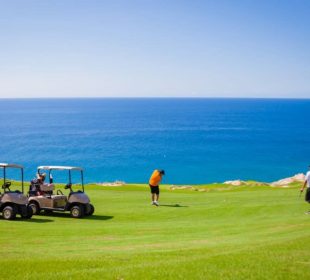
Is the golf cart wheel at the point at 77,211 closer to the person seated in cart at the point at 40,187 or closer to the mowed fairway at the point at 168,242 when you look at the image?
the mowed fairway at the point at 168,242

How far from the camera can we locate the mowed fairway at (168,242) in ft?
32.7

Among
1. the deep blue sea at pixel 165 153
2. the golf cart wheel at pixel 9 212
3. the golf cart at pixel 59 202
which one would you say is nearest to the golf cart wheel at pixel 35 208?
the golf cart at pixel 59 202

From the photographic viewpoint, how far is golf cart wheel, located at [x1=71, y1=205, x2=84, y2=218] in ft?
71.5

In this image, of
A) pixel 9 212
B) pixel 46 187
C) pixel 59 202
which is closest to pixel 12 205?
pixel 9 212

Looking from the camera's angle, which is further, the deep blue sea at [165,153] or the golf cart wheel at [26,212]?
the deep blue sea at [165,153]

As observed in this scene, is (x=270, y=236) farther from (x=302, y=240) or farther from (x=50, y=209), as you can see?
(x=50, y=209)

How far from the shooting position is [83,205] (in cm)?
2208

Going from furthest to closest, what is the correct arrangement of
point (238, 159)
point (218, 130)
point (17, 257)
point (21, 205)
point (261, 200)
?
point (218, 130)
point (238, 159)
point (261, 200)
point (21, 205)
point (17, 257)

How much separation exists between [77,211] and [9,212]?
3.39 meters

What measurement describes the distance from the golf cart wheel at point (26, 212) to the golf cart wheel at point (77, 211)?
7.19 feet

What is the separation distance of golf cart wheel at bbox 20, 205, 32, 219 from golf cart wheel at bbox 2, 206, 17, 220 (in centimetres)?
36

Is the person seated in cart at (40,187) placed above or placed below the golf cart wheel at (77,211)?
above

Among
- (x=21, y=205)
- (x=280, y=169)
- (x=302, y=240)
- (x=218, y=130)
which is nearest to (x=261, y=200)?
(x=302, y=240)

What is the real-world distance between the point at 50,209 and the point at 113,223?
14.2ft
